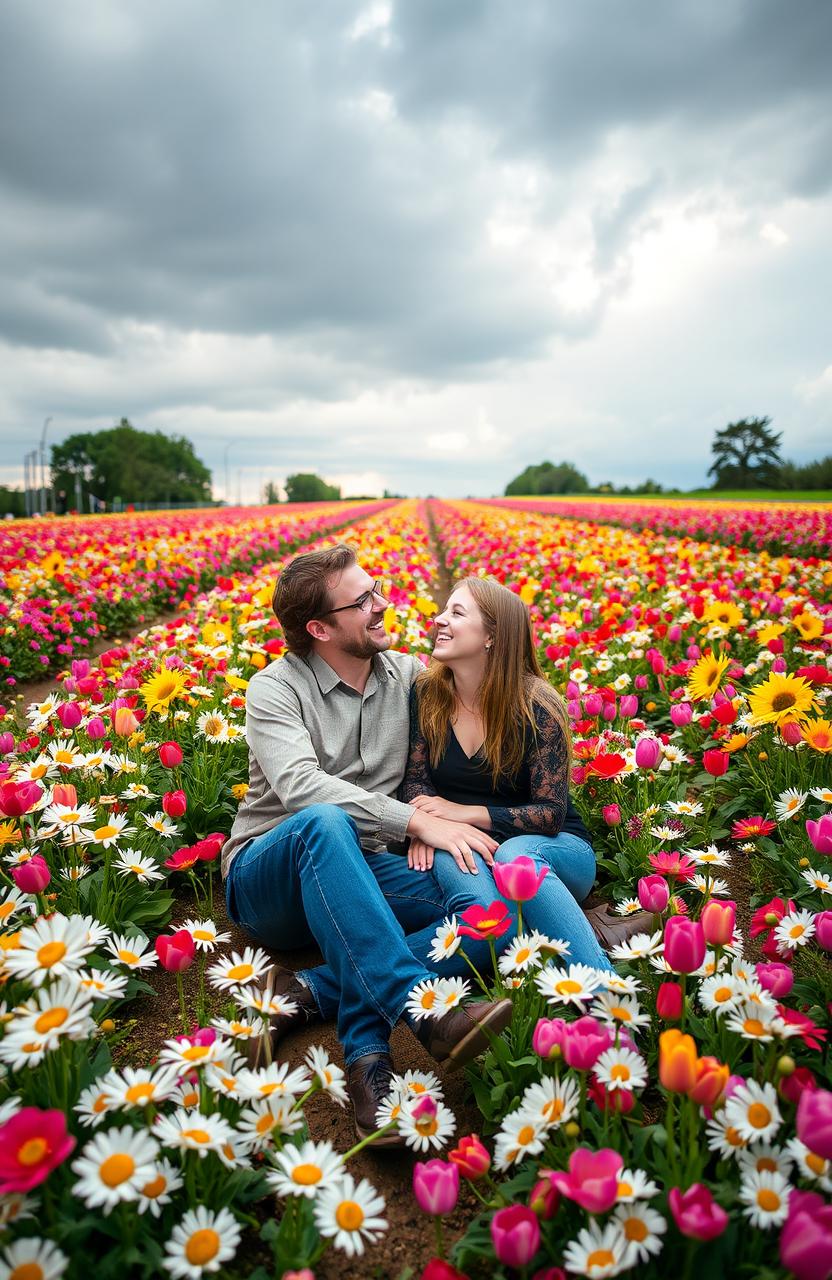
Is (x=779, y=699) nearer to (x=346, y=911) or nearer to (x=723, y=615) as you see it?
(x=346, y=911)

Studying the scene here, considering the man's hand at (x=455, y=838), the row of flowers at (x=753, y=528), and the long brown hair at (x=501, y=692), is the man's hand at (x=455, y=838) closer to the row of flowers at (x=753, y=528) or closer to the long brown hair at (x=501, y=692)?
the long brown hair at (x=501, y=692)

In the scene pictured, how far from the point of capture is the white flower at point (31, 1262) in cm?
117

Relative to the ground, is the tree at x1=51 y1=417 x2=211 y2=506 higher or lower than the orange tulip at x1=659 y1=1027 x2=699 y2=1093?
higher

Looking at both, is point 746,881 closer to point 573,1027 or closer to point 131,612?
point 573,1027

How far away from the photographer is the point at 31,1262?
1176 millimetres

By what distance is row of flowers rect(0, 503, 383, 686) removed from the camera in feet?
21.5

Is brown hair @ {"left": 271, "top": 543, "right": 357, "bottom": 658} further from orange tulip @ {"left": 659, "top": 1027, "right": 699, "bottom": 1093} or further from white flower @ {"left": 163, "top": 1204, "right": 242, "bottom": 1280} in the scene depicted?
orange tulip @ {"left": 659, "top": 1027, "right": 699, "bottom": 1093}

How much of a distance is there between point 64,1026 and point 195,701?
2.44m

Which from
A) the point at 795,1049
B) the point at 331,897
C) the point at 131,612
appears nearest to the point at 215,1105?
the point at 331,897

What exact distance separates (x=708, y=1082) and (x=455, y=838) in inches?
50.5

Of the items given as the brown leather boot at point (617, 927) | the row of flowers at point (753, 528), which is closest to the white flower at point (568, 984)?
the brown leather boot at point (617, 927)

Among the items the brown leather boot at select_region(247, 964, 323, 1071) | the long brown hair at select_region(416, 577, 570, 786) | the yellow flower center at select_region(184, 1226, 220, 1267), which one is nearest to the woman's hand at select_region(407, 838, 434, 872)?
the long brown hair at select_region(416, 577, 570, 786)

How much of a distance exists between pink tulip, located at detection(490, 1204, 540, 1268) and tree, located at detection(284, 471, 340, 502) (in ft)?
407

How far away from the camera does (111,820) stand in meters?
2.35
